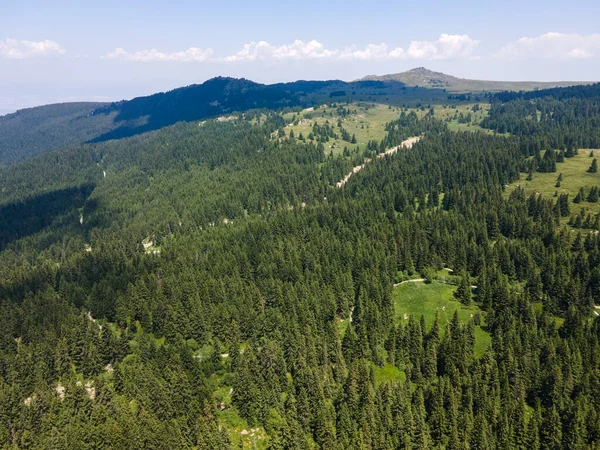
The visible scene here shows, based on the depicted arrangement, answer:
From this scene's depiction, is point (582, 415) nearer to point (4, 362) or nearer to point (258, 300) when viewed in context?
point (258, 300)

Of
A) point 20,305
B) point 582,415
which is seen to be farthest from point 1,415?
point 582,415

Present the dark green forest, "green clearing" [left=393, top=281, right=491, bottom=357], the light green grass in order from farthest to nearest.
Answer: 1. "green clearing" [left=393, top=281, right=491, bottom=357]
2. the light green grass
3. the dark green forest

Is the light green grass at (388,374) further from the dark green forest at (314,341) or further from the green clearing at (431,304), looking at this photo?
the green clearing at (431,304)

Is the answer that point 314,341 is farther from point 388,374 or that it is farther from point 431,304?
point 431,304

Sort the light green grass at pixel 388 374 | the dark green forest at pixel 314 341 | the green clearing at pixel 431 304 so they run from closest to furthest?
the dark green forest at pixel 314 341, the light green grass at pixel 388 374, the green clearing at pixel 431 304

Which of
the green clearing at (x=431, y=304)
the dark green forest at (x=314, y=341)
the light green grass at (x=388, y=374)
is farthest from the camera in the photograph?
the green clearing at (x=431, y=304)

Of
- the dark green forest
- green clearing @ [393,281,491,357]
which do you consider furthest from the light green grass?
green clearing @ [393,281,491,357]

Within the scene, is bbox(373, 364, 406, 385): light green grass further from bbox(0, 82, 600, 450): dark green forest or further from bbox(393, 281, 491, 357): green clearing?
bbox(393, 281, 491, 357): green clearing

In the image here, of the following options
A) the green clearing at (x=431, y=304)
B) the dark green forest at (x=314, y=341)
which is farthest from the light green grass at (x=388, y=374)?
the green clearing at (x=431, y=304)
